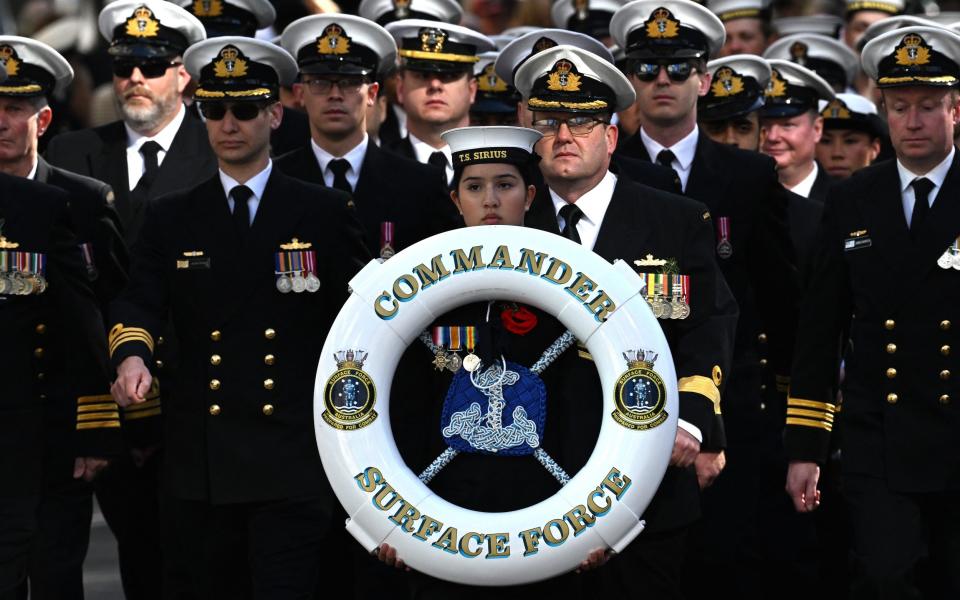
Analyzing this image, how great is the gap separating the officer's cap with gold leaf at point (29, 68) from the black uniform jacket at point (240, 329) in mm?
1148

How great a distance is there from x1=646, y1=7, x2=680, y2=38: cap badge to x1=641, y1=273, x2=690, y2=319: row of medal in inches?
91.8

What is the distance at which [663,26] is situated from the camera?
10.7 meters

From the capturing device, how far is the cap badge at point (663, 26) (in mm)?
10688

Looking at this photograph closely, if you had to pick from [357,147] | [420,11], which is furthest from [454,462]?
[420,11]

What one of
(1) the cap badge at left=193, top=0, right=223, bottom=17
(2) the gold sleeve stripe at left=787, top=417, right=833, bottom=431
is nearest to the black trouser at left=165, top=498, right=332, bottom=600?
(2) the gold sleeve stripe at left=787, top=417, right=833, bottom=431

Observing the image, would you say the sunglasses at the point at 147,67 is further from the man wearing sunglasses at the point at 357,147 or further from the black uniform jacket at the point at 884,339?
the black uniform jacket at the point at 884,339

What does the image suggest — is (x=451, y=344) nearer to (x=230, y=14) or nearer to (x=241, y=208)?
(x=241, y=208)

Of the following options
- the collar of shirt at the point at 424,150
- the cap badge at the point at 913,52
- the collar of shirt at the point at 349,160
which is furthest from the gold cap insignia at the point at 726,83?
the cap badge at the point at 913,52

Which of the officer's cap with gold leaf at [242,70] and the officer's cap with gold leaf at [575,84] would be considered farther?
the officer's cap with gold leaf at [242,70]

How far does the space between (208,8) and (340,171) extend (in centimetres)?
200

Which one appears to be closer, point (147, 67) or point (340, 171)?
point (340, 171)

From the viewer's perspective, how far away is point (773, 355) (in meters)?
10.8

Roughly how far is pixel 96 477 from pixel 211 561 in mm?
723

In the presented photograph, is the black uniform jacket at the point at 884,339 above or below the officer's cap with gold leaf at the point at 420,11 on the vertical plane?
below
